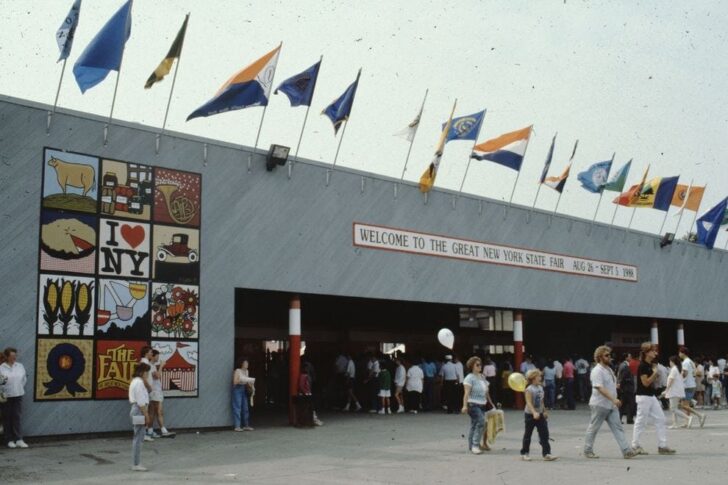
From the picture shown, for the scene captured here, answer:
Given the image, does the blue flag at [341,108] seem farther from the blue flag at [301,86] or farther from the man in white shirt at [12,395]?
the man in white shirt at [12,395]

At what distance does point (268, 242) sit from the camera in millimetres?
18047

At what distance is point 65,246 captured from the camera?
14.9 m

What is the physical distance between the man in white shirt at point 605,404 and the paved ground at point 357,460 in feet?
0.86

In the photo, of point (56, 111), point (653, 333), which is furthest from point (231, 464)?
point (653, 333)

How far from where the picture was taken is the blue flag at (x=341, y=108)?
19.2m

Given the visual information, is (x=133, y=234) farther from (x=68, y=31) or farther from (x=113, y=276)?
(x=68, y=31)

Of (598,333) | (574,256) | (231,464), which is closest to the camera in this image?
(231,464)

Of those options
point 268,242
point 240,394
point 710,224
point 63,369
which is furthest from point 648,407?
point 710,224

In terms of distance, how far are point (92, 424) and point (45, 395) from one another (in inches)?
41.7

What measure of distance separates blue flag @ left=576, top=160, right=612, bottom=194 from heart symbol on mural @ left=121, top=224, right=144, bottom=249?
1534 cm

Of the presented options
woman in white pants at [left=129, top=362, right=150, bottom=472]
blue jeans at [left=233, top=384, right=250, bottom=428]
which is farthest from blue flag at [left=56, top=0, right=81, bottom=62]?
blue jeans at [left=233, top=384, right=250, bottom=428]

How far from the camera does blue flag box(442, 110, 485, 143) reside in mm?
21484

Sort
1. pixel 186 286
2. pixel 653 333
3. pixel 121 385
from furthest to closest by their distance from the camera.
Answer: pixel 653 333
pixel 186 286
pixel 121 385

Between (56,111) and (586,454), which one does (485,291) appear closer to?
(586,454)
